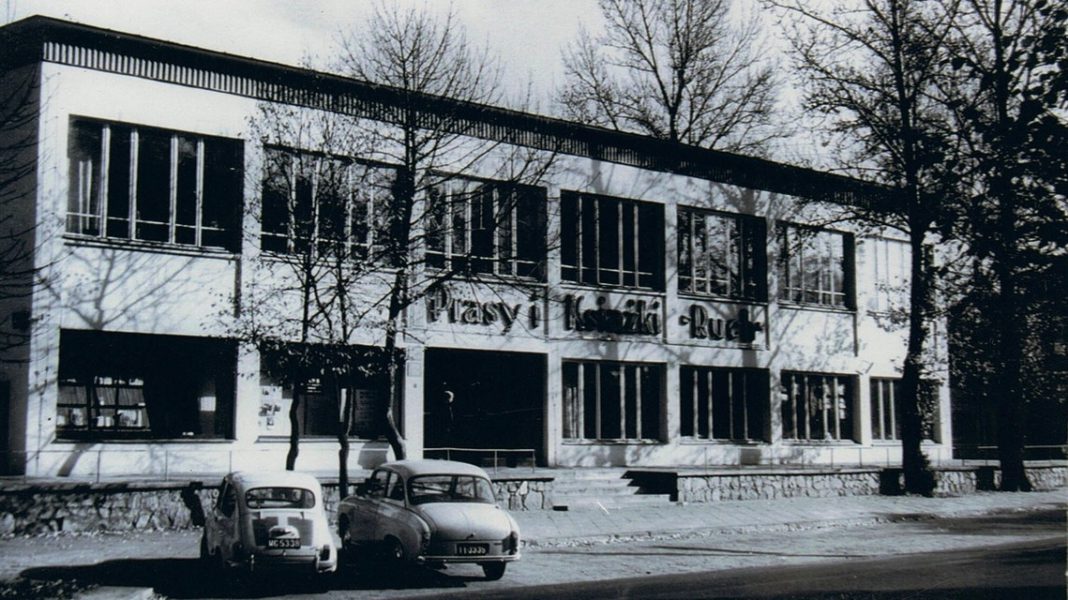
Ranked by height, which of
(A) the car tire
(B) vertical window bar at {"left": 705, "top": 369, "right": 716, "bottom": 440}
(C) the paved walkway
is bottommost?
(C) the paved walkway

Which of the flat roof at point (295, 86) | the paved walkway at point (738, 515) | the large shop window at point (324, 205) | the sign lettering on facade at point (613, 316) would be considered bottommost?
the paved walkway at point (738, 515)

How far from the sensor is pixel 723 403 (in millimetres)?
31688

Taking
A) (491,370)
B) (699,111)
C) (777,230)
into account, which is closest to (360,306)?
(491,370)

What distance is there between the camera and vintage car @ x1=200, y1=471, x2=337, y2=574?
13.6 metres

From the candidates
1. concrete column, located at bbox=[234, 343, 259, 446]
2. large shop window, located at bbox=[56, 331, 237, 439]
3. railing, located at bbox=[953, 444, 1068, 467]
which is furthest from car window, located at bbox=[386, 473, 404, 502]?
railing, located at bbox=[953, 444, 1068, 467]

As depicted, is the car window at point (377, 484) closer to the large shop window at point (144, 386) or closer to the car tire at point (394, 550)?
Answer: the car tire at point (394, 550)

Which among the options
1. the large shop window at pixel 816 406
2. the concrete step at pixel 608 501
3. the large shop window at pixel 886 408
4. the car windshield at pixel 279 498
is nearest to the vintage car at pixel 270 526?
the car windshield at pixel 279 498

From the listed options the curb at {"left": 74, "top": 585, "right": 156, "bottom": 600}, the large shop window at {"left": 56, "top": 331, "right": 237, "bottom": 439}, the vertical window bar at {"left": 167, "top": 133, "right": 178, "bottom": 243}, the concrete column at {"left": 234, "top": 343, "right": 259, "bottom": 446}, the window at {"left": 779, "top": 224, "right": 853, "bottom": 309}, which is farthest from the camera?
the window at {"left": 779, "top": 224, "right": 853, "bottom": 309}

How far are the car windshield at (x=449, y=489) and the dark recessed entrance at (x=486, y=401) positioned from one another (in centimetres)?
1132

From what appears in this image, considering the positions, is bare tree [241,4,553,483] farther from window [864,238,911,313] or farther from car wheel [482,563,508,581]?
window [864,238,911,313]

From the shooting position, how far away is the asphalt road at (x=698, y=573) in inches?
516

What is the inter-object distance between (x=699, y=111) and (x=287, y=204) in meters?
27.5

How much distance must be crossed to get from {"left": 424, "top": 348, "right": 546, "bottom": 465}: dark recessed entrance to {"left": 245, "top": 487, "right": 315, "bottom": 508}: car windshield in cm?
1221

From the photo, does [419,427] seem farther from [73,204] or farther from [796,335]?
[796,335]
